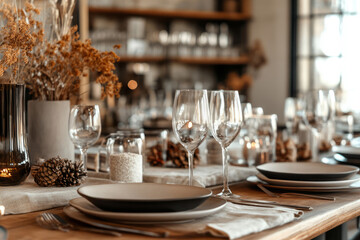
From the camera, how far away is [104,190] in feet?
3.11

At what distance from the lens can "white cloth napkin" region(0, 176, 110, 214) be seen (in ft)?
3.20

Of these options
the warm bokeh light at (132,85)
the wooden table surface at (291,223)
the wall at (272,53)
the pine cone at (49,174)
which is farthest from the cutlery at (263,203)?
the wall at (272,53)

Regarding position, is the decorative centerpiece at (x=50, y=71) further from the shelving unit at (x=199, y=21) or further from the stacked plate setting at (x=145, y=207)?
the shelving unit at (x=199, y=21)

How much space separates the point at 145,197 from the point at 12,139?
34 cm

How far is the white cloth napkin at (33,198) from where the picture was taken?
0.98 m

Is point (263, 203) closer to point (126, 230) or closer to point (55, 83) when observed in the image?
point (126, 230)

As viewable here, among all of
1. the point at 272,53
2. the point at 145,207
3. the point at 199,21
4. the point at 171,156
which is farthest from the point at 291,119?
the point at 199,21

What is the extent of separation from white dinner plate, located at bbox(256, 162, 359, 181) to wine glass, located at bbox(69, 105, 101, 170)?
0.39 meters

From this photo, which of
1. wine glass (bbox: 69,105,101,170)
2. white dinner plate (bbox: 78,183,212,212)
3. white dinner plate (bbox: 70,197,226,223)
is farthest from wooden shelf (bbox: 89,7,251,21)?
white dinner plate (bbox: 70,197,226,223)

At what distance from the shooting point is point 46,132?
1312 mm

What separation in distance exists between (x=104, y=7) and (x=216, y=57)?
1.30 m

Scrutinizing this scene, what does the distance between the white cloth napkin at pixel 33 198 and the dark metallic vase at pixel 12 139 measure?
4cm

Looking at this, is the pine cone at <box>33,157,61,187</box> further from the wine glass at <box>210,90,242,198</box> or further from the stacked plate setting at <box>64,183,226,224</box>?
the wine glass at <box>210,90,242,198</box>

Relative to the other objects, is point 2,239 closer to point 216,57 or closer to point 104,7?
point 104,7
